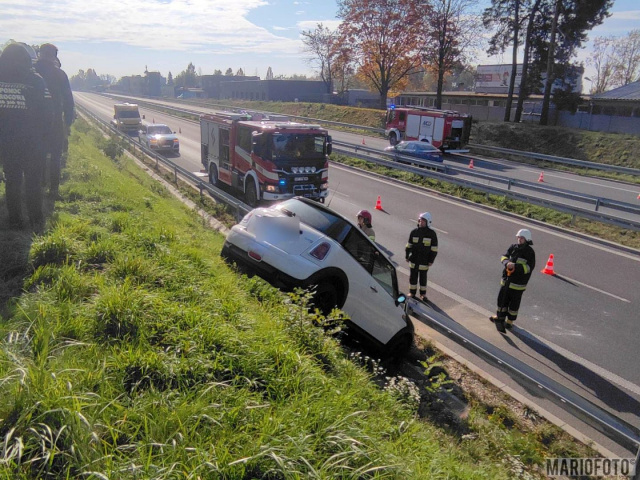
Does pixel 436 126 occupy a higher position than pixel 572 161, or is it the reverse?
pixel 436 126

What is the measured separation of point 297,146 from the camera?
13.7m

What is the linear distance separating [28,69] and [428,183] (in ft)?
52.4

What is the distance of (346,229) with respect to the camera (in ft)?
20.2

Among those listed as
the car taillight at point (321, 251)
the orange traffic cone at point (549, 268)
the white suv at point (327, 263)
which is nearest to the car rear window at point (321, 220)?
the white suv at point (327, 263)

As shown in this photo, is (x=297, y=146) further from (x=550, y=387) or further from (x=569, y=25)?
(x=569, y=25)

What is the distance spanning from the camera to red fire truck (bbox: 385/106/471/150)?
30.2 metres

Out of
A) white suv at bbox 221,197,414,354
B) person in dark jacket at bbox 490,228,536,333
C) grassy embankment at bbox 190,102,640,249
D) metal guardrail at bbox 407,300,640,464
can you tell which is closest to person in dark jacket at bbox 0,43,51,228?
white suv at bbox 221,197,414,354

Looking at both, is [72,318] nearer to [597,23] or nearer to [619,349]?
[619,349]

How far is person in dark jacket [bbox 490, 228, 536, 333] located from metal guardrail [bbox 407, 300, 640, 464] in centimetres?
252

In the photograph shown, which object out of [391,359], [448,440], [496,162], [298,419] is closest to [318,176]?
[391,359]

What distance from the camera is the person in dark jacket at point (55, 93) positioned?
896cm

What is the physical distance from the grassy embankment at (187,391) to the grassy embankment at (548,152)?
10772 mm

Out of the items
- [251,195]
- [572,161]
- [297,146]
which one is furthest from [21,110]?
[572,161]

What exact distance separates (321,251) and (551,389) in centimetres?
285
